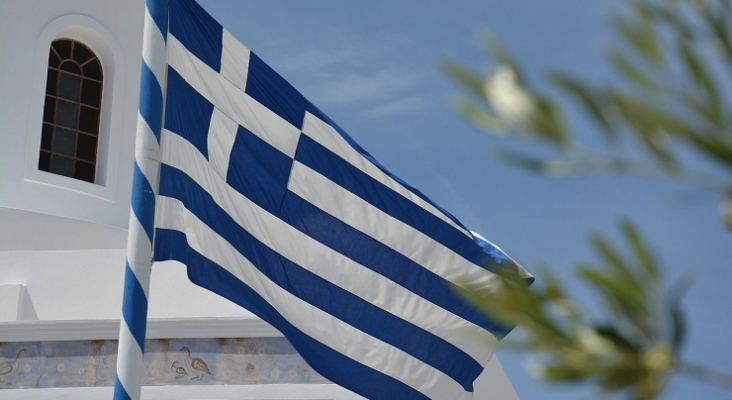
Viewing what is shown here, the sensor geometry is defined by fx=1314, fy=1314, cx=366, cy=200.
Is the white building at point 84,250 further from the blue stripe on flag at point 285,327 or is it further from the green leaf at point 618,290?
the green leaf at point 618,290

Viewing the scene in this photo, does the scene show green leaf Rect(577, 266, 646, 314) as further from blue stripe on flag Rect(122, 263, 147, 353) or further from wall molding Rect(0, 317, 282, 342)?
wall molding Rect(0, 317, 282, 342)

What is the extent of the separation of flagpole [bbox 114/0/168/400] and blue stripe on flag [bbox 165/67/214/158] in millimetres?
140

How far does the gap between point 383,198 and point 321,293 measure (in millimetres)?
547

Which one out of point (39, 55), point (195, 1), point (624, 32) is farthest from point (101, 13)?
point (624, 32)

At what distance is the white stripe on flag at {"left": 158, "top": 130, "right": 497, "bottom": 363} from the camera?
223 inches

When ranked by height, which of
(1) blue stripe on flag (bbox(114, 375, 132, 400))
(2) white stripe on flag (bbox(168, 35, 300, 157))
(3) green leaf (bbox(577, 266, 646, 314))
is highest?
(2) white stripe on flag (bbox(168, 35, 300, 157))

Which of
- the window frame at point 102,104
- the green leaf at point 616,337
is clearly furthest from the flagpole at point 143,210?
the window frame at point 102,104

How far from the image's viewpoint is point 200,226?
5.59 m

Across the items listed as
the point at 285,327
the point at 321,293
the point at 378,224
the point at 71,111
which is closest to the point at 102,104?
the point at 71,111

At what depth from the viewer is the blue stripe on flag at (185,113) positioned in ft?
18.7

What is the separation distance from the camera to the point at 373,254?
598 cm

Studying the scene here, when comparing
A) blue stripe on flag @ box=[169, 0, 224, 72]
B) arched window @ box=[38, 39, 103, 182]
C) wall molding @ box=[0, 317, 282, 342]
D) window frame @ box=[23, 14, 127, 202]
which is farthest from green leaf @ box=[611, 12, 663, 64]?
arched window @ box=[38, 39, 103, 182]

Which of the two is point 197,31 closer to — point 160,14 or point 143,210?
point 160,14

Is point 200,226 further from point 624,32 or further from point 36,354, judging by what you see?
point 624,32
